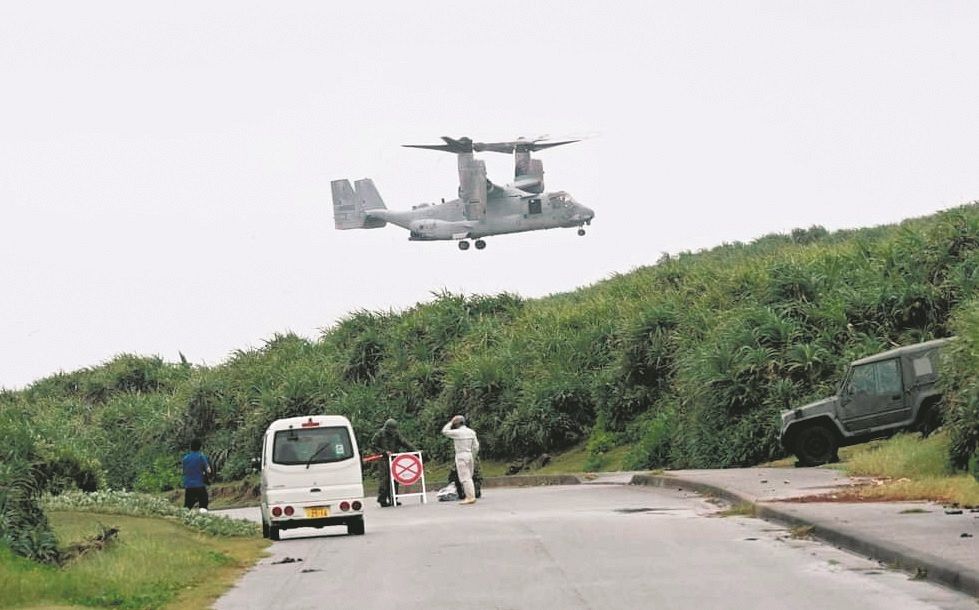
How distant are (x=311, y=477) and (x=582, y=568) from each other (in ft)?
26.4

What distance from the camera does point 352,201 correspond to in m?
110

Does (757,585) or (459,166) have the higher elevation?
(459,166)

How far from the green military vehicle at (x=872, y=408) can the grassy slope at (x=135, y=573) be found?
1235 centimetres

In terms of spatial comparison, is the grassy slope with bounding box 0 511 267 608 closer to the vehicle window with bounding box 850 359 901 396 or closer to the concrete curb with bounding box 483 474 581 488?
the vehicle window with bounding box 850 359 901 396

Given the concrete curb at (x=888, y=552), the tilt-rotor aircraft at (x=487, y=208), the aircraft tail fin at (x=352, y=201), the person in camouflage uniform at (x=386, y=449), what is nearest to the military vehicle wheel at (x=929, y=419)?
the concrete curb at (x=888, y=552)

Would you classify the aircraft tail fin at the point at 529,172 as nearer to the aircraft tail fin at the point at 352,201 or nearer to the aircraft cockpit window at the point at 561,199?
the aircraft cockpit window at the point at 561,199

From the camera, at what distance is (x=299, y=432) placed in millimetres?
23641

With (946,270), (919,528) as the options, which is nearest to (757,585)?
(919,528)

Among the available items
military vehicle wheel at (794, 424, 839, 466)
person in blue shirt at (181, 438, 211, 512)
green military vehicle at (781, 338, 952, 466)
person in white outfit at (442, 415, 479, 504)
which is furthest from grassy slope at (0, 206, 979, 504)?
person in white outfit at (442, 415, 479, 504)

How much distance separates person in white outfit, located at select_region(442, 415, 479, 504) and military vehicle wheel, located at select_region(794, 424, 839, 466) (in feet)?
20.7

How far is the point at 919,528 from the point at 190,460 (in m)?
16.8

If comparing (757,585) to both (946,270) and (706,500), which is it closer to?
(706,500)

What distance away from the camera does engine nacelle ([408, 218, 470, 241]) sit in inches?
3686

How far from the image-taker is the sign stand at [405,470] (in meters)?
30.6
